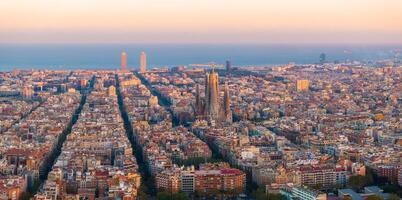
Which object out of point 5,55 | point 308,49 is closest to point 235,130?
point 5,55

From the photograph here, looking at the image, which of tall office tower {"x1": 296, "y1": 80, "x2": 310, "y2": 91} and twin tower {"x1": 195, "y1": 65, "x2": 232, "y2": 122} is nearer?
twin tower {"x1": 195, "y1": 65, "x2": 232, "y2": 122}

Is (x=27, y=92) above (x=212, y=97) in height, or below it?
below

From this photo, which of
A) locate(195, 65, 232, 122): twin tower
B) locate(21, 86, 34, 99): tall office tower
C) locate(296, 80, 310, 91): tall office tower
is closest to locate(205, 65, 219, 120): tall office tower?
locate(195, 65, 232, 122): twin tower

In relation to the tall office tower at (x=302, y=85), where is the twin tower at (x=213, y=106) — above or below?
above

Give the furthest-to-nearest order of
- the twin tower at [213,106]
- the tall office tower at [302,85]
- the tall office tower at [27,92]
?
the tall office tower at [302,85], the tall office tower at [27,92], the twin tower at [213,106]

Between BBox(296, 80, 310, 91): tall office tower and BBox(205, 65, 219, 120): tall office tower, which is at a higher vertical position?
BBox(205, 65, 219, 120): tall office tower

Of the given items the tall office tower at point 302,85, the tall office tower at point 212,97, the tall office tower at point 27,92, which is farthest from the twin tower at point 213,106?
the tall office tower at point 302,85

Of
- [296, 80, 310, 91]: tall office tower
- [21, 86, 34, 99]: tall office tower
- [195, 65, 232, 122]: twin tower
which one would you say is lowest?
[21, 86, 34, 99]: tall office tower

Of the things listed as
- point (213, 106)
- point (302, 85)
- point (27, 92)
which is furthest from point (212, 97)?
point (302, 85)

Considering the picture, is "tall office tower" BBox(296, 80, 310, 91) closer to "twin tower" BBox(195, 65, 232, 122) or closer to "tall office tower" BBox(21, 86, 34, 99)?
"tall office tower" BBox(21, 86, 34, 99)

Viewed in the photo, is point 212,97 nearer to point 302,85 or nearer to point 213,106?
point 213,106

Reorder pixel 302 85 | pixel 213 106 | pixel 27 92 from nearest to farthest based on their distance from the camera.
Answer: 1. pixel 213 106
2. pixel 27 92
3. pixel 302 85

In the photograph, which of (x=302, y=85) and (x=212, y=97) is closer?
(x=212, y=97)

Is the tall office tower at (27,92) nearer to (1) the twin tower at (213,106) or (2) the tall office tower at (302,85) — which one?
(1) the twin tower at (213,106)
